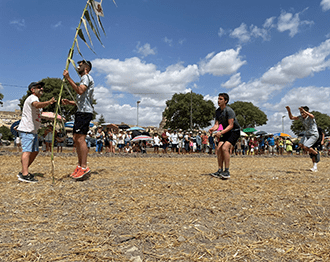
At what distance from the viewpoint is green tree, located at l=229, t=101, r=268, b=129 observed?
231ft

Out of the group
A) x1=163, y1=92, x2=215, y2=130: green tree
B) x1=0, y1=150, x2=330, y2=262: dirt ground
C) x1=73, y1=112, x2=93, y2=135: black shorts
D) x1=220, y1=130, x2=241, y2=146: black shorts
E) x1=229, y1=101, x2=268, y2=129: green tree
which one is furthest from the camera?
x1=229, y1=101, x2=268, y2=129: green tree

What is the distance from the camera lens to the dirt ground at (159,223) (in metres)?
2.01

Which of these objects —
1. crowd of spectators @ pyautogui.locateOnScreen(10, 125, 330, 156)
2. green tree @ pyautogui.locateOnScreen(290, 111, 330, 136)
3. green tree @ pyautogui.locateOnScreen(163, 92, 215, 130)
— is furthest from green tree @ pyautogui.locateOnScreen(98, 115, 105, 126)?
green tree @ pyautogui.locateOnScreen(290, 111, 330, 136)

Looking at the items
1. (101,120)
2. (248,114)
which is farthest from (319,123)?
(101,120)

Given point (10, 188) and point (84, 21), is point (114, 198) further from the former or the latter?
point (84, 21)

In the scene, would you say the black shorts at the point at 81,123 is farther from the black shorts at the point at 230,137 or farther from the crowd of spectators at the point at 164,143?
the crowd of spectators at the point at 164,143

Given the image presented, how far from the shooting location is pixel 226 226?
256cm

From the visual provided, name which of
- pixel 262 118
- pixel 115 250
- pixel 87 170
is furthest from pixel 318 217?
pixel 262 118

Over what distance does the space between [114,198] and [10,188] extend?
1.84 m

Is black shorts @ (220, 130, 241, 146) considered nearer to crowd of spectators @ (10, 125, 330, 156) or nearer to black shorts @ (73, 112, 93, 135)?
black shorts @ (73, 112, 93, 135)

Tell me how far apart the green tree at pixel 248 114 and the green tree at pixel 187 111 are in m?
16.7

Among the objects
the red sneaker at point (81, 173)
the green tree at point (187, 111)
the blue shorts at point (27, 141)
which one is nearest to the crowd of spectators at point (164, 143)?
the blue shorts at point (27, 141)

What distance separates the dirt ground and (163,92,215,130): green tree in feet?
167

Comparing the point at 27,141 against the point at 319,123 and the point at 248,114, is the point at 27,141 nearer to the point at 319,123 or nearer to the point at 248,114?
the point at 248,114
